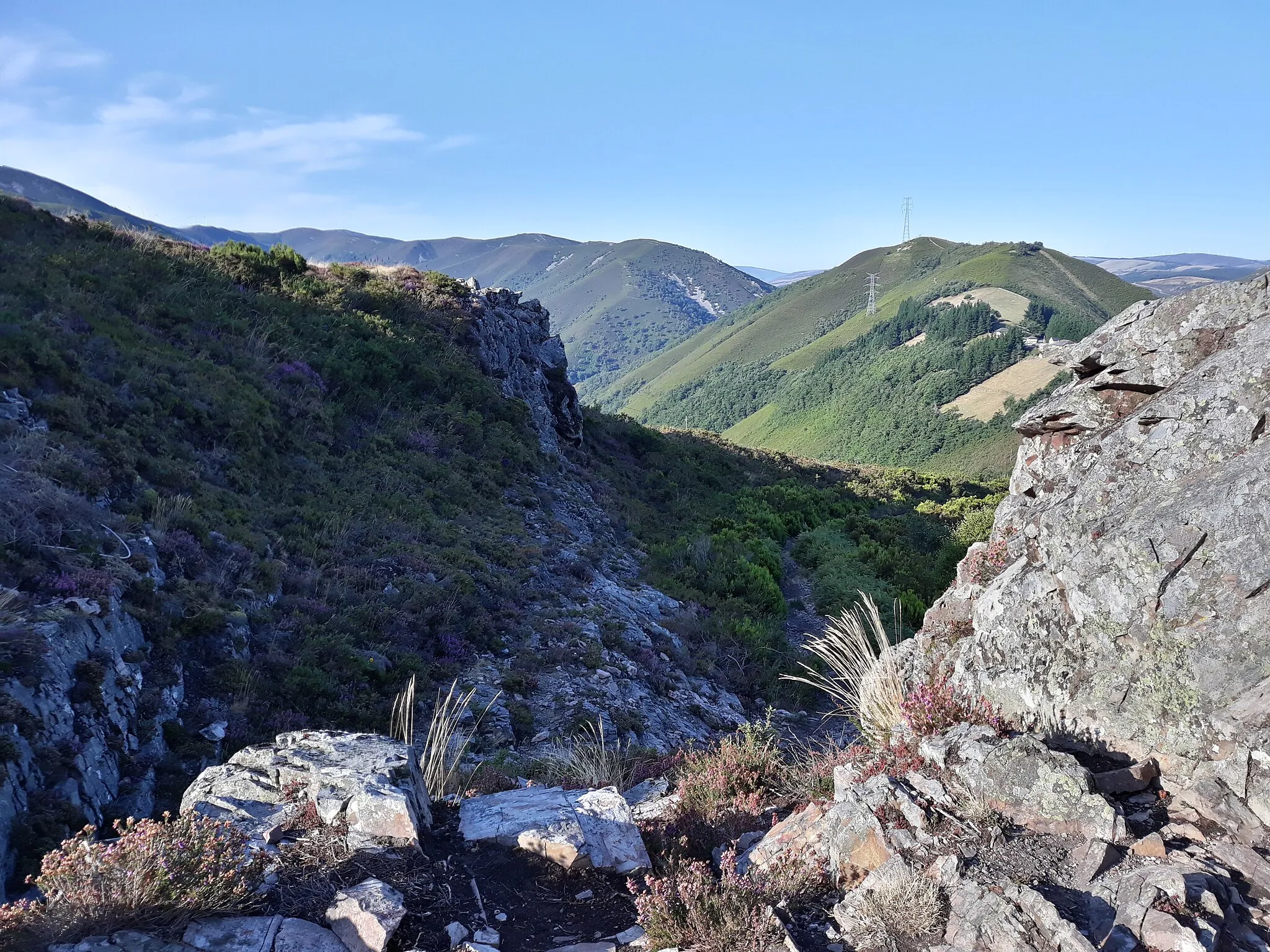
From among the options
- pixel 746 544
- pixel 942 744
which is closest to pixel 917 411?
pixel 746 544

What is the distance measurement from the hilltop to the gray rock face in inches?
3432

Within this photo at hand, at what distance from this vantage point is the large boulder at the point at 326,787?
14.5 feet

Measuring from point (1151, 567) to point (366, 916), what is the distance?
16.2ft

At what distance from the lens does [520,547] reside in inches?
568

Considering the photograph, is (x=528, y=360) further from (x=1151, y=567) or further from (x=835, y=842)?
(x=835, y=842)

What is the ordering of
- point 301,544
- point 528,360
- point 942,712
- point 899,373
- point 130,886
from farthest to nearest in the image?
point 899,373, point 528,360, point 301,544, point 942,712, point 130,886

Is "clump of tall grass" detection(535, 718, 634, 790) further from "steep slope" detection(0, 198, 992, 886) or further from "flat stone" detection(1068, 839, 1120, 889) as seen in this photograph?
"flat stone" detection(1068, 839, 1120, 889)

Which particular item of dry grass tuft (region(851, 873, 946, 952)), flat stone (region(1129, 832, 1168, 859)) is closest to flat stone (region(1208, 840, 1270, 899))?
flat stone (region(1129, 832, 1168, 859))

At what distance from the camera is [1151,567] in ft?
14.6

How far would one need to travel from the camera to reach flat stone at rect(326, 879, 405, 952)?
3553 millimetres

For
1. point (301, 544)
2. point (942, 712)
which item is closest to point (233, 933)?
point (942, 712)

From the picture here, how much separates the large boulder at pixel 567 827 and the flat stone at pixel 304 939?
3.98 feet

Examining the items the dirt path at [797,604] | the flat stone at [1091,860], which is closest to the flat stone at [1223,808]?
the flat stone at [1091,860]

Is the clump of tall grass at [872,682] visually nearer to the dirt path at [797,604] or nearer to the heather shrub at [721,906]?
the heather shrub at [721,906]
